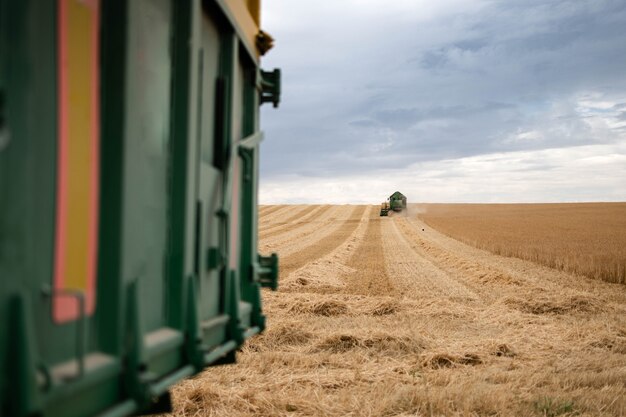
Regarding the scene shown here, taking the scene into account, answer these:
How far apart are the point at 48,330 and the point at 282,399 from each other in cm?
425

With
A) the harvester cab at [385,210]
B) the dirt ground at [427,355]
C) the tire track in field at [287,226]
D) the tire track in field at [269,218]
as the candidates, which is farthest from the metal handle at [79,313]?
the harvester cab at [385,210]

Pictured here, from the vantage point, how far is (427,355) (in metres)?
Answer: 7.62

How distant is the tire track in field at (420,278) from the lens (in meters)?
14.0

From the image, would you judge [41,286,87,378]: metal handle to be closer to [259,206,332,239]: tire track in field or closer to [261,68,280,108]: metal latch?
[261,68,280,108]: metal latch

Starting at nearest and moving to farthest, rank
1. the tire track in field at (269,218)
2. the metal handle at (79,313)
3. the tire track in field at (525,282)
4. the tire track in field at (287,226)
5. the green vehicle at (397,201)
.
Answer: the metal handle at (79,313), the tire track in field at (525,282), the tire track in field at (287,226), the tire track in field at (269,218), the green vehicle at (397,201)

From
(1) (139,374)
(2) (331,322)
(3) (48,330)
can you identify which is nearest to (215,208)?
(1) (139,374)

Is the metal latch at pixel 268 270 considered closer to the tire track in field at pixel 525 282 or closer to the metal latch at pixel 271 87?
the metal latch at pixel 271 87

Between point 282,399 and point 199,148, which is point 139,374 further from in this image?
point 282,399

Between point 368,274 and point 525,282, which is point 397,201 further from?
point 525,282

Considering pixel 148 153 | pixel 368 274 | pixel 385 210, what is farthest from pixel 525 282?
pixel 385 210

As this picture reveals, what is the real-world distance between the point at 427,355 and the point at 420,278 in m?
9.43

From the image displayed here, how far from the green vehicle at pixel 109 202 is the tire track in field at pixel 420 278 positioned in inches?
436

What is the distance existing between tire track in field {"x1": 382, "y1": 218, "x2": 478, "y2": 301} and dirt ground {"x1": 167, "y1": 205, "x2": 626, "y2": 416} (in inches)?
3.7

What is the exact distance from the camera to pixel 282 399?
5723mm
